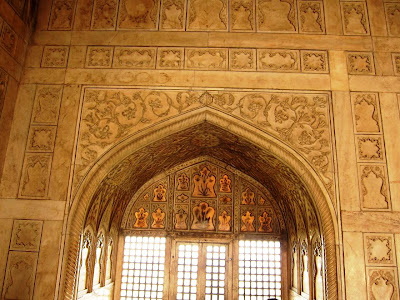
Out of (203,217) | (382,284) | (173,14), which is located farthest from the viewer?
(203,217)

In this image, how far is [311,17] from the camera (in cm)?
589

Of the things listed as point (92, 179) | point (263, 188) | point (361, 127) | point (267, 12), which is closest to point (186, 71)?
point (267, 12)

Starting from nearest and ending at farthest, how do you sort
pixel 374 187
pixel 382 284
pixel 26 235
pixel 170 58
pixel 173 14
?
pixel 382 284
pixel 26 235
pixel 374 187
pixel 170 58
pixel 173 14

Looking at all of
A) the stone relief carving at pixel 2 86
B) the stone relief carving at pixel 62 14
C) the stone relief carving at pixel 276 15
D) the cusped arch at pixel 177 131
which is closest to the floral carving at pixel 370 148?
the cusped arch at pixel 177 131

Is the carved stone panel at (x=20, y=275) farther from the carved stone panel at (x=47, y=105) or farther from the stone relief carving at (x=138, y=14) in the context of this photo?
the stone relief carving at (x=138, y=14)

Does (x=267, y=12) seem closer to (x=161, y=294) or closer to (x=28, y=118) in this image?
(x=28, y=118)

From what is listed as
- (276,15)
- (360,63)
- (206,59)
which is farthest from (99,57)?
(360,63)

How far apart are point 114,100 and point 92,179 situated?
1216mm

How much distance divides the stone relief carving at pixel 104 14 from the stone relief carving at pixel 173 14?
78cm

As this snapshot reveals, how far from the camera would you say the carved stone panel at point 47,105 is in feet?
17.8

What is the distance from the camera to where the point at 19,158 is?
526cm

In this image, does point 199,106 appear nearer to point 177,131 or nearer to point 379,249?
point 177,131

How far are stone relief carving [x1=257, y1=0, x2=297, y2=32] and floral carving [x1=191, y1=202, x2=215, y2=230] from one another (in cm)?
364

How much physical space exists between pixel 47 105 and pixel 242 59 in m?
3.01
